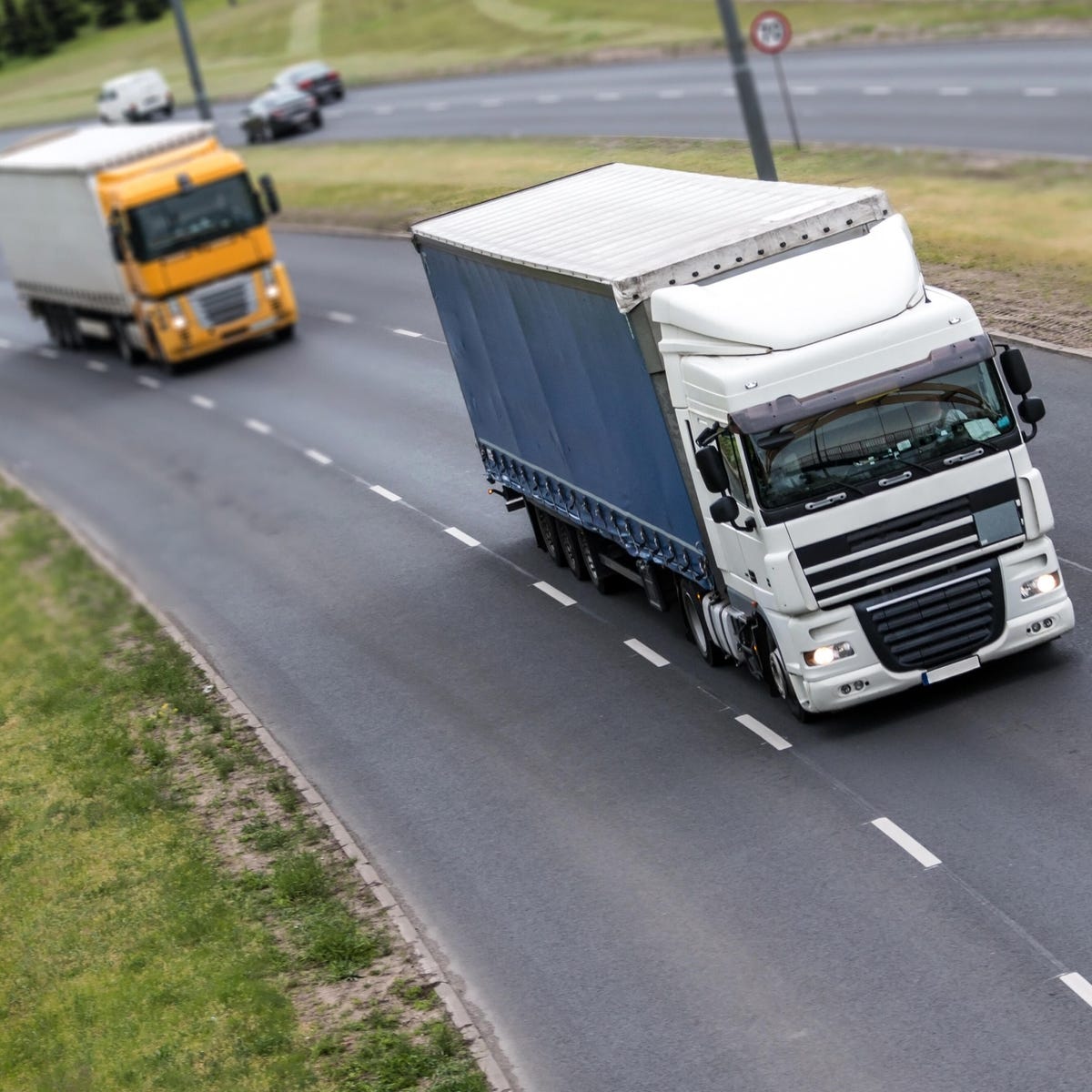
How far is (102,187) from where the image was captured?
37.9 meters

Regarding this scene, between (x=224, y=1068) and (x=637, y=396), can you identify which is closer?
(x=224, y=1068)

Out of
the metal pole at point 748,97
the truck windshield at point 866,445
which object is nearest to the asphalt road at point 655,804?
the truck windshield at point 866,445

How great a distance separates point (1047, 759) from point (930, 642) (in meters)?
1.40

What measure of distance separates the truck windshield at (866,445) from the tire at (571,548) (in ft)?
18.0

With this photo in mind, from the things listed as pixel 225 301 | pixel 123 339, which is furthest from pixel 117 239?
pixel 123 339

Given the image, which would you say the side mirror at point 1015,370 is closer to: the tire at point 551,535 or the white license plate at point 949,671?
the white license plate at point 949,671

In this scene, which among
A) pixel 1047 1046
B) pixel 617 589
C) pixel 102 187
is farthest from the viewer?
pixel 102 187

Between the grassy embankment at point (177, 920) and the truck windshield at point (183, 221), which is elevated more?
the truck windshield at point (183, 221)

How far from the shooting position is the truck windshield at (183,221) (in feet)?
122

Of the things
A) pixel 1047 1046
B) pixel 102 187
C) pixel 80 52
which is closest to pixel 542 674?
pixel 1047 1046

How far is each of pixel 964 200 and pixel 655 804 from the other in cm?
1823

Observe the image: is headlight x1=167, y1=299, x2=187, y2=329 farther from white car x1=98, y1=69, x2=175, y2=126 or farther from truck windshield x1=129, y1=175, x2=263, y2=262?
white car x1=98, y1=69, x2=175, y2=126

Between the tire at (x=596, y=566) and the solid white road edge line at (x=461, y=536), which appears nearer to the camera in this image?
the tire at (x=596, y=566)

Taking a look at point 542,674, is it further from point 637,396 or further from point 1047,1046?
point 1047,1046
